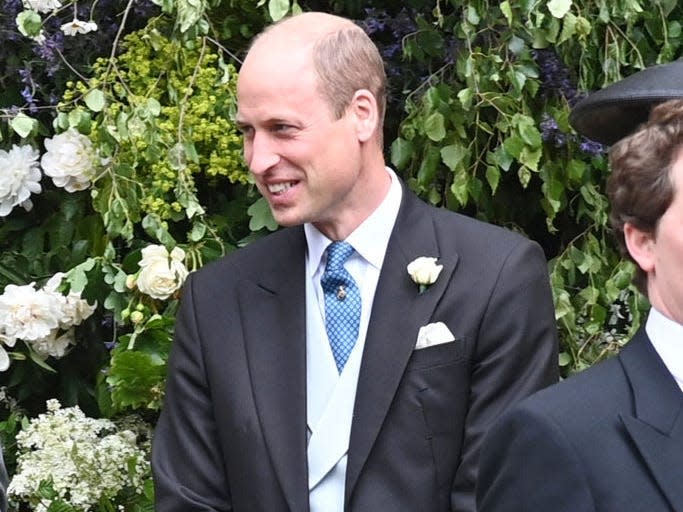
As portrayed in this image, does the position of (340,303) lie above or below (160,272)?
above

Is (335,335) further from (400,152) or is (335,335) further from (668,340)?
(668,340)

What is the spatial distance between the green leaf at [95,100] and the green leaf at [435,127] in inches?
28.5

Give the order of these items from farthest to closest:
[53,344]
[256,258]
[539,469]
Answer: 1. [53,344]
2. [256,258]
3. [539,469]

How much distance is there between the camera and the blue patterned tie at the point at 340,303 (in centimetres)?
323

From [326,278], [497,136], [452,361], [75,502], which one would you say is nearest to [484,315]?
[452,361]

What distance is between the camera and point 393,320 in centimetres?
319

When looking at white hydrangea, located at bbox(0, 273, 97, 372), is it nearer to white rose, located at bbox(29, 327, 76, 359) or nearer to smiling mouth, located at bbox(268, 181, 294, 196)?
white rose, located at bbox(29, 327, 76, 359)

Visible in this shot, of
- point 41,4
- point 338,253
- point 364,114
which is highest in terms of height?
point 41,4

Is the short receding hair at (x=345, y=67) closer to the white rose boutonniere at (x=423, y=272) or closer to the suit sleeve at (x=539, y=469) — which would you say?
the white rose boutonniere at (x=423, y=272)

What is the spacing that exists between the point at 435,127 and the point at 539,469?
1.82 metres

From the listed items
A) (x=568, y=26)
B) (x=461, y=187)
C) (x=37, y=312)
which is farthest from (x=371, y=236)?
(x=37, y=312)

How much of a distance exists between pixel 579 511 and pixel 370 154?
4.17 feet

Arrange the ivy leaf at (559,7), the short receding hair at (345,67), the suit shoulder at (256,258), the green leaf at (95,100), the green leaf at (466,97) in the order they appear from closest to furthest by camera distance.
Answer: the short receding hair at (345,67), the suit shoulder at (256,258), the ivy leaf at (559,7), the green leaf at (466,97), the green leaf at (95,100)

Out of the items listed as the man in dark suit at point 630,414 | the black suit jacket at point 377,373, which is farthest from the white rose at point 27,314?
the man in dark suit at point 630,414
